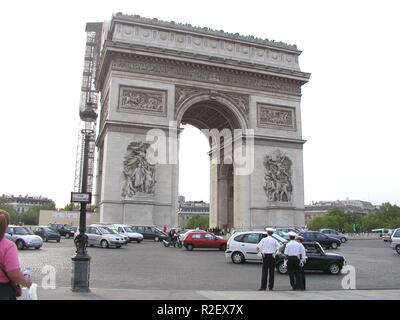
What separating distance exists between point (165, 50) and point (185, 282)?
25.2 meters

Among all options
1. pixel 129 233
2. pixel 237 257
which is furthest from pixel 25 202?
pixel 237 257

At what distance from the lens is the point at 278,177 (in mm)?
35656

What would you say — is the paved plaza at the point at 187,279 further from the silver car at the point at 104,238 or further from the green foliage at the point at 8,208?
the green foliage at the point at 8,208

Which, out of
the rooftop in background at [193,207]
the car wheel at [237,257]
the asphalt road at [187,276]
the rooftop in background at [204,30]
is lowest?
the asphalt road at [187,276]

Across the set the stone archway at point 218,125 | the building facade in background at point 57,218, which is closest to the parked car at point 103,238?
the stone archway at point 218,125

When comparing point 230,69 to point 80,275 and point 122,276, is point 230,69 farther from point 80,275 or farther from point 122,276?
point 80,275

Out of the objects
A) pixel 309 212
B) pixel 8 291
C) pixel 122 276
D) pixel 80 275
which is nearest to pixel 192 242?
pixel 122 276

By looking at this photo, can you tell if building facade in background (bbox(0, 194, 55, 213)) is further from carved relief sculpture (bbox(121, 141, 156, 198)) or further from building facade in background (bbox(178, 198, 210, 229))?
carved relief sculpture (bbox(121, 141, 156, 198))

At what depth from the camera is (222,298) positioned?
7973 mm

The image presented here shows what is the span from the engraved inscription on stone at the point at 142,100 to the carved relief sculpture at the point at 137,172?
277 centimetres

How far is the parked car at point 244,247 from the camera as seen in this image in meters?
17.0

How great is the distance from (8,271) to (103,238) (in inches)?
770

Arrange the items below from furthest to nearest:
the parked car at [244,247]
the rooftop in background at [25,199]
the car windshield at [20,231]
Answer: the rooftop in background at [25,199], the car windshield at [20,231], the parked car at [244,247]

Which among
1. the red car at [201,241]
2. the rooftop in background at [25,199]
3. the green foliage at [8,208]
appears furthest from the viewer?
the rooftop in background at [25,199]
